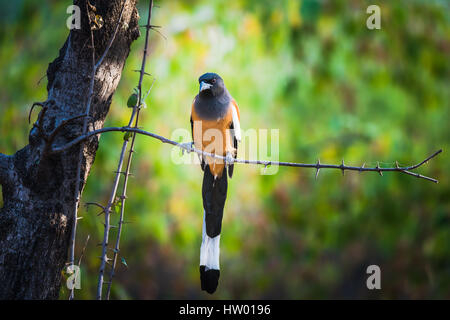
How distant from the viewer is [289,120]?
761cm

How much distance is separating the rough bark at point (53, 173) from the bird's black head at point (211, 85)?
0.81 meters

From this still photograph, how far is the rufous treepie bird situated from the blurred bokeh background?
1.83 metres

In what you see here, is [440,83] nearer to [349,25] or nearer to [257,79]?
[349,25]

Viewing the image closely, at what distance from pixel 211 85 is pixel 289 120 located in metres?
4.98

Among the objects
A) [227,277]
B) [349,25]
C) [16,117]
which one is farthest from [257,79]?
[227,277]

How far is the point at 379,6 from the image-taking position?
5.35 metres

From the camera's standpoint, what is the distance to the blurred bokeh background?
5125 mm

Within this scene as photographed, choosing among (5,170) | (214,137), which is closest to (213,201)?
(214,137)

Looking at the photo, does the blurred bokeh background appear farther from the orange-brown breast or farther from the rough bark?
the rough bark

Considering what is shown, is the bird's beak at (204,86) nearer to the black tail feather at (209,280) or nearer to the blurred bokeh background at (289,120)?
the black tail feather at (209,280)

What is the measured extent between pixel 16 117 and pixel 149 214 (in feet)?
6.91

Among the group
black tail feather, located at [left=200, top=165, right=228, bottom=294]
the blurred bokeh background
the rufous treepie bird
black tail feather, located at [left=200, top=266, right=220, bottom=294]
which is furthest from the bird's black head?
the blurred bokeh background

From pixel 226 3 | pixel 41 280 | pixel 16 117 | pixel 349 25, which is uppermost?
pixel 226 3

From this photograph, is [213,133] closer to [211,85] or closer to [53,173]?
[211,85]
